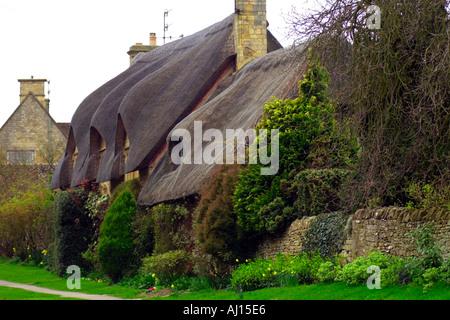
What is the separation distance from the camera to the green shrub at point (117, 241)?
21.3 metres

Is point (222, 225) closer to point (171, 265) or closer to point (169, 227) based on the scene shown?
point (171, 265)

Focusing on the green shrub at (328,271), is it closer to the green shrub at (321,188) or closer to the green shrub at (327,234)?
the green shrub at (327,234)

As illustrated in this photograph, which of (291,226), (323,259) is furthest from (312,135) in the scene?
(323,259)

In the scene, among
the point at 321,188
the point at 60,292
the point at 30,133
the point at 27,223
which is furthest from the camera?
the point at 30,133

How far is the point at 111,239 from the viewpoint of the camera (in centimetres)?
2148

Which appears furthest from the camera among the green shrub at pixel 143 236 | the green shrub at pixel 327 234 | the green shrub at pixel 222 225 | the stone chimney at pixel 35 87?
the stone chimney at pixel 35 87

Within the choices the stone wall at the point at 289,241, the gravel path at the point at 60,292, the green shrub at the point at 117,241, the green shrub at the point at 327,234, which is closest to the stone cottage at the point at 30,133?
the gravel path at the point at 60,292

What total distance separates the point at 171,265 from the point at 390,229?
7.57 metres

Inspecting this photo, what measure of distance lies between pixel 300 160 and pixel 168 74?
11.7m

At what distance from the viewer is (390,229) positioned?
11750 mm

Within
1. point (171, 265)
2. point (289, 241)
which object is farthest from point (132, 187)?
point (289, 241)

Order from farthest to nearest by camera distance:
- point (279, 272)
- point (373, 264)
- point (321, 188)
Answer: point (321, 188)
point (279, 272)
point (373, 264)

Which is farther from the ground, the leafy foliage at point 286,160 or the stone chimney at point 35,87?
the stone chimney at point 35,87

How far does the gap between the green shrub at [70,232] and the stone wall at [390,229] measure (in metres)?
14.6
